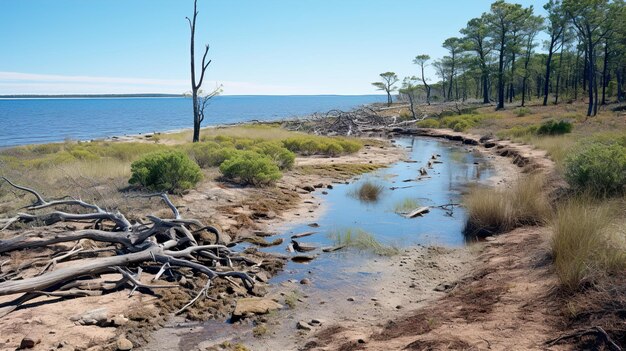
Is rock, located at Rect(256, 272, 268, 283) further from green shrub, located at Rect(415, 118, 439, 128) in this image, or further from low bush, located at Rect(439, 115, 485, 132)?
green shrub, located at Rect(415, 118, 439, 128)

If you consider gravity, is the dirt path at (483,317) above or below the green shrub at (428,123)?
below

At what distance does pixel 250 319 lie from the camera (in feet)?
22.8

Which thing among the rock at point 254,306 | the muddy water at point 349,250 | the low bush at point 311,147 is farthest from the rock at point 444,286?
the low bush at point 311,147

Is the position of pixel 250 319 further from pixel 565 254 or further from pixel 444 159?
pixel 444 159

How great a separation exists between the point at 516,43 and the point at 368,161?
1512 inches

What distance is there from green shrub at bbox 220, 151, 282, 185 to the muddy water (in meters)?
1.83

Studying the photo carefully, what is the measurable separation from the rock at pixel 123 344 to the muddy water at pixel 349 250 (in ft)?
1.55

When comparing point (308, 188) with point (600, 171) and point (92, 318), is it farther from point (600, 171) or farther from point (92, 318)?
point (92, 318)

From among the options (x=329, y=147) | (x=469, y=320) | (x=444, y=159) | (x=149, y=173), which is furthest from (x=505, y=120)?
(x=469, y=320)

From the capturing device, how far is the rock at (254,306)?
703 cm

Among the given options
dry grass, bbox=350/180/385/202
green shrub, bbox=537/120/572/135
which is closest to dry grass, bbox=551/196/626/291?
dry grass, bbox=350/180/385/202

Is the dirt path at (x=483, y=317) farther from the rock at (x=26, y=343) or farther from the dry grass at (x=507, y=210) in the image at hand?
the rock at (x=26, y=343)

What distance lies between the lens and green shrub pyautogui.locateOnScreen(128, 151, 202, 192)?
13227 mm

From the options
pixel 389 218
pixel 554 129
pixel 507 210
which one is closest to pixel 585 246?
pixel 507 210
